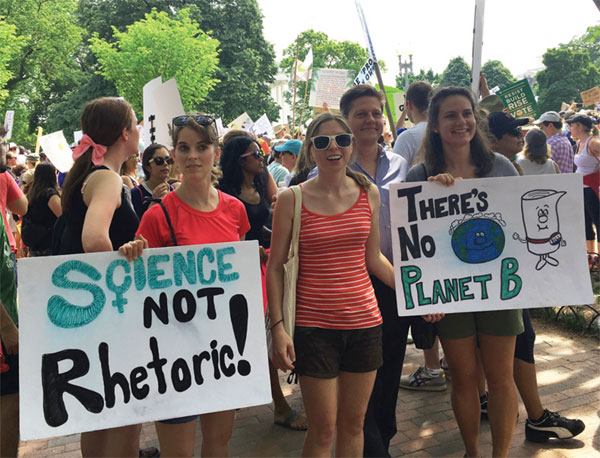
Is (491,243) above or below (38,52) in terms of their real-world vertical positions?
below

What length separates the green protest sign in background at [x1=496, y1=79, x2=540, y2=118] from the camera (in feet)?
23.1

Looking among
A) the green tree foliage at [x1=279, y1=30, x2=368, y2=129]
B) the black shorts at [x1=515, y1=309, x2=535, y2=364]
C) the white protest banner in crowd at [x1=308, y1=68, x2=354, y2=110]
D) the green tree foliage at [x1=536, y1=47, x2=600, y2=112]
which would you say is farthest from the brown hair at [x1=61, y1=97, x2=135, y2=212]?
the green tree foliage at [x1=279, y1=30, x2=368, y2=129]

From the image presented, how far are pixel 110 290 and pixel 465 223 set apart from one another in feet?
6.17

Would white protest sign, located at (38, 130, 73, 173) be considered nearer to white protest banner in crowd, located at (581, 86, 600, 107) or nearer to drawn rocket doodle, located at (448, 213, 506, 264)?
drawn rocket doodle, located at (448, 213, 506, 264)

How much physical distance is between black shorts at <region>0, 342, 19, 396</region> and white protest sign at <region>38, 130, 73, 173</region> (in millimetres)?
6778

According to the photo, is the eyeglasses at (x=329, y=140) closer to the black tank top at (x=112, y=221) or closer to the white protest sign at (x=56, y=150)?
the black tank top at (x=112, y=221)

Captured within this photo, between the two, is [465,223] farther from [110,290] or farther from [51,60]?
[51,60]

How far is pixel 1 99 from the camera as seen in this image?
35.3 metres

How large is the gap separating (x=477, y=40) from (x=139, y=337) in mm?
3812

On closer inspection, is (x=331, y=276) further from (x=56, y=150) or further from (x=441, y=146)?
(x=56, y=150)

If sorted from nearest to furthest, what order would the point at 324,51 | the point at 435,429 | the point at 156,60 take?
the point at 435,429 → the point at 156,60 → the point at 324,51

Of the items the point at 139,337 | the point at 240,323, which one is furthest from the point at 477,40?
the point at 139,337

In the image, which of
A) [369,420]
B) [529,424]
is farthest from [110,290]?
[529,424]

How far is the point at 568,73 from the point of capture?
50.3m
